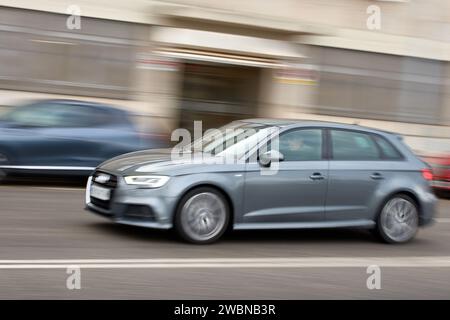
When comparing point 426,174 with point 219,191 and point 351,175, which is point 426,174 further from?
point 219,191

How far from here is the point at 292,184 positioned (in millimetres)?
8320

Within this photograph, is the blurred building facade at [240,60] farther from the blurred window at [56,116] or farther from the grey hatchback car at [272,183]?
the grey hatchback car at [272,183]

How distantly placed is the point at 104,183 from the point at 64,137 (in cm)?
475

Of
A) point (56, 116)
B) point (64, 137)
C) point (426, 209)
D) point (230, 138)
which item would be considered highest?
point (56, 116)

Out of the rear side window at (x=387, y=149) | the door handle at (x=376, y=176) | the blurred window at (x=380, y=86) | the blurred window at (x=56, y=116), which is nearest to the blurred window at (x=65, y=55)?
the blurred window at (x=56, y=116)

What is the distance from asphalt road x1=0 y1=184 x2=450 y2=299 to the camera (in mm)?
6129

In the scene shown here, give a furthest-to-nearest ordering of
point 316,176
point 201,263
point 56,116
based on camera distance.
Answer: point 56,116
point 316,176
point 201,263

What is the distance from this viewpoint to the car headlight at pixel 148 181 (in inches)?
306

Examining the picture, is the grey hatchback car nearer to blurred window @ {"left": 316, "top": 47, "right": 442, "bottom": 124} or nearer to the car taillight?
the car taillight

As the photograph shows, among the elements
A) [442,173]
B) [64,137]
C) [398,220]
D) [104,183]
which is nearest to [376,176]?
[398,220]

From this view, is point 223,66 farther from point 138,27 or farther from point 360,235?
point 360,235

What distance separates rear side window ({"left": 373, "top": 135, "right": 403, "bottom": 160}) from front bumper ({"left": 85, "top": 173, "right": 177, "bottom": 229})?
9.45 ft

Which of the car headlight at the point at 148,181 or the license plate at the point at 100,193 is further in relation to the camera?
the license plate at the point at 100,193

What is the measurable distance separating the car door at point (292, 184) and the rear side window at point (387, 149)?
2.96 ft
